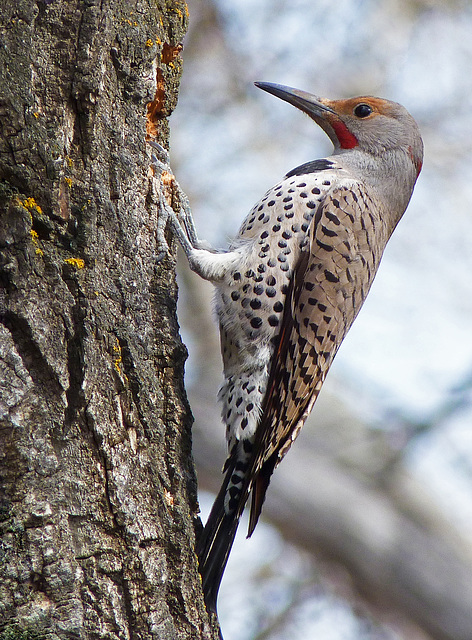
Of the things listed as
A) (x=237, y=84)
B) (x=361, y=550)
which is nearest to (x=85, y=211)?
(x=361, y=550)

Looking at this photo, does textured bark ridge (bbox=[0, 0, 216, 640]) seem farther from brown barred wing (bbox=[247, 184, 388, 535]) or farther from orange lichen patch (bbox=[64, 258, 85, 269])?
brown barred wing (bbox=[247, 184, 388, 535])

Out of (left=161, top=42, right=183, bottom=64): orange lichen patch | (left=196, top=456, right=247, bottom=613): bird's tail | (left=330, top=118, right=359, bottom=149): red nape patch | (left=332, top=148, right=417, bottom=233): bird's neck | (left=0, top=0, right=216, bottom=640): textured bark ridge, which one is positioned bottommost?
(left=196, top=456, right=247, bottom=613): bird's tail

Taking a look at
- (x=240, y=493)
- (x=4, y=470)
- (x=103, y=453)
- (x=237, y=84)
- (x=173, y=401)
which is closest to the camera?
(x=4, y=470)

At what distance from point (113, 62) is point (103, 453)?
4.04 ft

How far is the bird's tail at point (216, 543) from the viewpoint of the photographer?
2.62 metres

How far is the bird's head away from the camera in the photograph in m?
4.34

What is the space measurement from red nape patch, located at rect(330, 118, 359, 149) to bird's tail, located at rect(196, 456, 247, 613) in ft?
7.24

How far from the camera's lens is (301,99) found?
14.2ft

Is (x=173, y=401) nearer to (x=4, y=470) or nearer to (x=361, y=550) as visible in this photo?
(x=4, y=470)

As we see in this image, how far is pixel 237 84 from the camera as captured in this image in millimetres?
8281

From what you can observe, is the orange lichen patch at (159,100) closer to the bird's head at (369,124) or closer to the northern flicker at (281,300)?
the northern flicker at (281,300)

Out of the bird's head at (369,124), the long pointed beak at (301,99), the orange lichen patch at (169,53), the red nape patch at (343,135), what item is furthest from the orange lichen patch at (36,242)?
the red nape patch at (343,135)

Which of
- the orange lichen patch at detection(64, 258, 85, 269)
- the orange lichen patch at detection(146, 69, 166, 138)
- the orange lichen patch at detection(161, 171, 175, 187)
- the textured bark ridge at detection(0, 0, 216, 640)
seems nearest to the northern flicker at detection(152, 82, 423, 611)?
the orange lichen patch at detection(161, 171, 175, 187)

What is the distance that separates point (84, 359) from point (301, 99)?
2615 millimetres
